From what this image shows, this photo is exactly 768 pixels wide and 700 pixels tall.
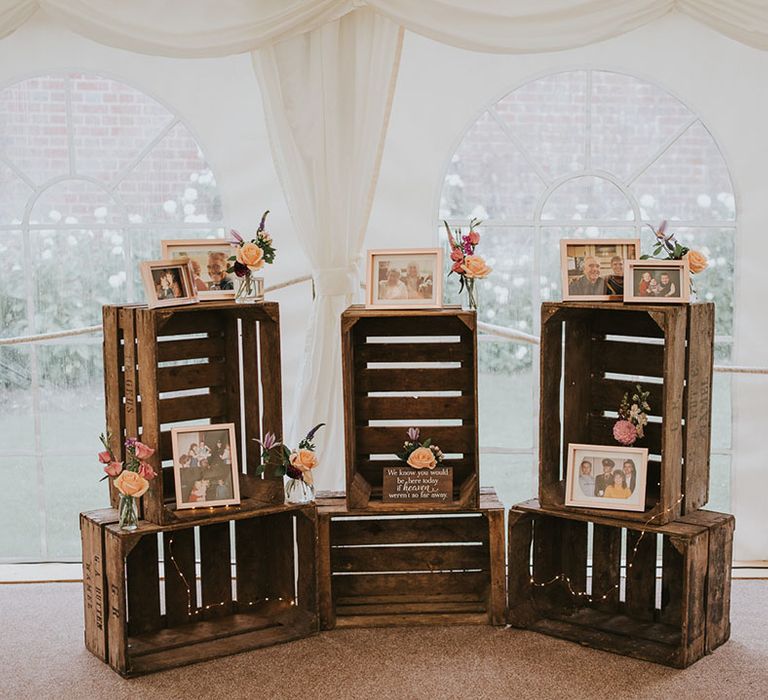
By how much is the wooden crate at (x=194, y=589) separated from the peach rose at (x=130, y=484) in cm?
13

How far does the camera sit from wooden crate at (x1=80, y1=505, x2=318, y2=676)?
10.2 feet

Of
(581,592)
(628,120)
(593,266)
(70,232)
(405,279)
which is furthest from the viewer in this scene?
(70,232)

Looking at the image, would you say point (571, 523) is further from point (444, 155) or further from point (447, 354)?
point (444, 155)

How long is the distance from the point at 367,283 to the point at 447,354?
1.27 feet

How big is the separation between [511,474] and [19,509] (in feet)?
6.70

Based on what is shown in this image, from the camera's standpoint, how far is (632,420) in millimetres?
3293

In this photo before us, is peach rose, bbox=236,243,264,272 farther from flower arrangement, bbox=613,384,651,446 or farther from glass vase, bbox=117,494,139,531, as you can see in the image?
flower arrangement, bbox=613,384,651,446

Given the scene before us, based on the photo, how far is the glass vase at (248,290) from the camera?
325 cm

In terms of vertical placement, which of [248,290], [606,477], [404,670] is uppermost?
[248,290]

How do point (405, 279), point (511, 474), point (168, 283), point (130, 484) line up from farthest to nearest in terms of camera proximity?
1. point (511, 474)
2. point (405, 279)
3. point (168, 283)
4. point (130, 484)

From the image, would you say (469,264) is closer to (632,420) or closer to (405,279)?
(405,279)

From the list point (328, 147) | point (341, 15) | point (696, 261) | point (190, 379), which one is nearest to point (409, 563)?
point (190, 379)

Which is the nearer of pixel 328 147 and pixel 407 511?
pixel 407 511

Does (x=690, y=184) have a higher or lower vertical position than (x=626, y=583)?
higher
